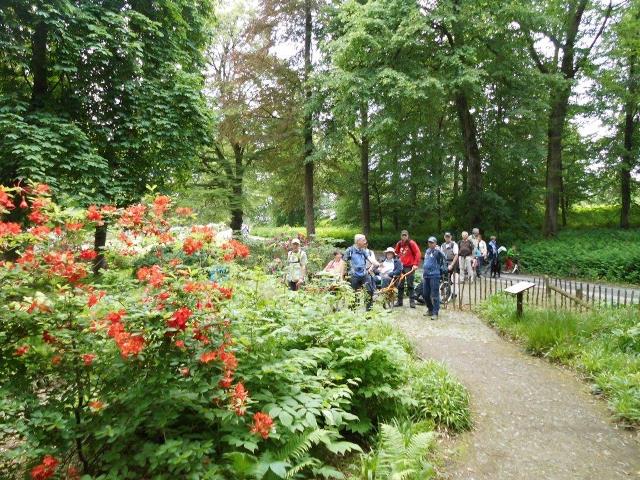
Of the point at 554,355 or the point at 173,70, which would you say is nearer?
the point at 554,355

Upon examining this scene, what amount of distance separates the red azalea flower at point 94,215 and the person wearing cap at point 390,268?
310 inches

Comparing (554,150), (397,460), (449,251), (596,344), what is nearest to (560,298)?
(449,251)

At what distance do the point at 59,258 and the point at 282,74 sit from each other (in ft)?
60.6

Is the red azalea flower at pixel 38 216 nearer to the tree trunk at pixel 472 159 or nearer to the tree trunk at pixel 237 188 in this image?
the tree trunk at pixel 237 188

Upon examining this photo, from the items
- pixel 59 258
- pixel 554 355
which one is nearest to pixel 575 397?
pixel 554 355

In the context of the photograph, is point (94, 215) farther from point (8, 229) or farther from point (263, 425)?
point (263, 425)

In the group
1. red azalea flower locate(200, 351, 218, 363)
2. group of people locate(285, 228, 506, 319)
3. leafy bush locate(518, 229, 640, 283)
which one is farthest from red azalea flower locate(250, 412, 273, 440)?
leafy bush locate(518, 229, 640, 283)

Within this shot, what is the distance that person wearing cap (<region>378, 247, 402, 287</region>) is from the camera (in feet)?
34.1

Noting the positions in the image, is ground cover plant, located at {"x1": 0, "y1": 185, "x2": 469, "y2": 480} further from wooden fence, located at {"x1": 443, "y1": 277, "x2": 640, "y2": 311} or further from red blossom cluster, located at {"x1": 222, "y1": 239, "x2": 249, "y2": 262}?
wooden fence, located at {"x1": 443, "y1": 277, "x2": 640, "y2": 311}

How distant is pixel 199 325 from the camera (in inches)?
126

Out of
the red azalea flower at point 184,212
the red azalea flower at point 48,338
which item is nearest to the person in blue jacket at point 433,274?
the red azalea flower at point 184,212

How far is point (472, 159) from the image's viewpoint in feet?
66.2

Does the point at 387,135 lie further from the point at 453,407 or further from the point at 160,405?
the point at 160,405

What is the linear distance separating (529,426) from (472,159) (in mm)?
17267
